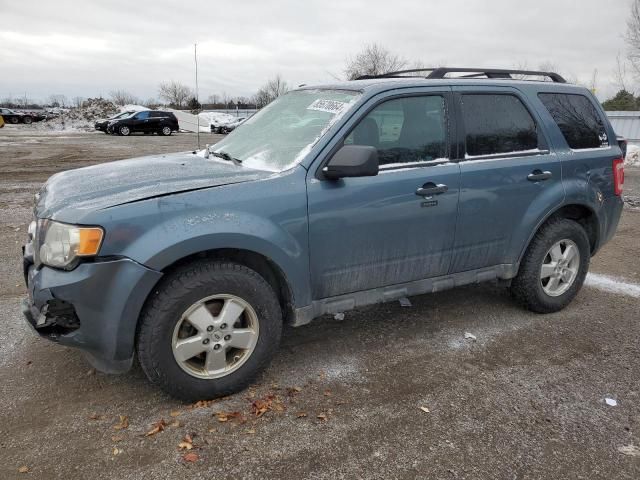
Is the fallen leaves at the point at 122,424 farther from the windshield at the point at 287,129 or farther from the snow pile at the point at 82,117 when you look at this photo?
the snow pile at the point at 82,117

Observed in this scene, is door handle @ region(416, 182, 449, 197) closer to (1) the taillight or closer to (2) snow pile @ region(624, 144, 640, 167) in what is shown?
(1) the taillight

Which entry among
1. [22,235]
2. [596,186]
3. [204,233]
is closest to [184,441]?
[204,233]

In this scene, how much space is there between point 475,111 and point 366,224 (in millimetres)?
1319

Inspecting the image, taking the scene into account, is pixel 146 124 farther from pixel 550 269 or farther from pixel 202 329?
pixel 202 329

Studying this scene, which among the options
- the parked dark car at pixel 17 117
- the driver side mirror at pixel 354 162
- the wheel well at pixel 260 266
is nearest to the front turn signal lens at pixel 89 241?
the wheel well at pixel 260 266

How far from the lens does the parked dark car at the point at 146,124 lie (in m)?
31.2

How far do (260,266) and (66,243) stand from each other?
1.09 meters

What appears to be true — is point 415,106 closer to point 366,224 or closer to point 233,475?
point 366,224

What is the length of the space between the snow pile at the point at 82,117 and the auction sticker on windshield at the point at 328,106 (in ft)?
133

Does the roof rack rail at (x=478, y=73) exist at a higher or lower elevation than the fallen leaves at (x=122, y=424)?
higher

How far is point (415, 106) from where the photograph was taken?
3.60 meters

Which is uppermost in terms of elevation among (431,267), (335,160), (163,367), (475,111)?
(475,111)

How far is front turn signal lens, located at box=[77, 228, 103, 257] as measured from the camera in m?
2.61

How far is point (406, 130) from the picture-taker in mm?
3562
